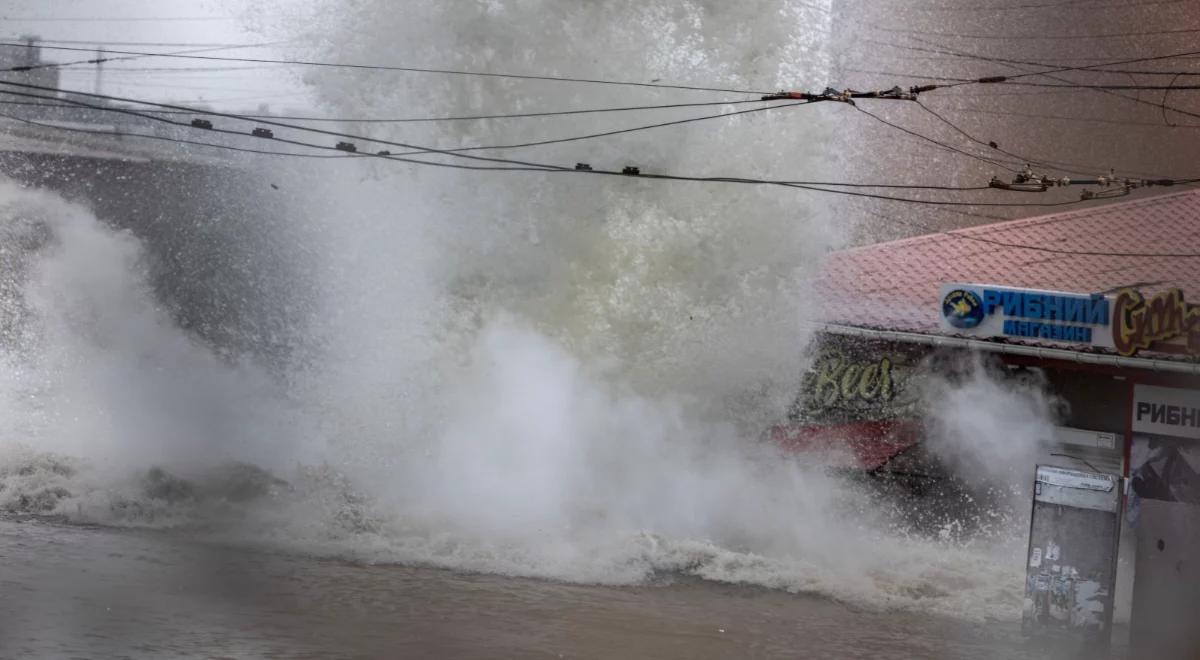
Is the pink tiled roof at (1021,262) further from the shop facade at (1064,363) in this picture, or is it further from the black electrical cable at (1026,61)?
the black electrical cable at (1026,61)

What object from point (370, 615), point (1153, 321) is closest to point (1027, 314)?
point (1153, 321)

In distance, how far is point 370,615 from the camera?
10.8 metres

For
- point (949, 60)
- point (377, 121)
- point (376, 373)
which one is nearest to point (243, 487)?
point (376, 373)

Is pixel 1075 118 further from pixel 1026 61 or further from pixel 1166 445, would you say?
pixel 1166 445

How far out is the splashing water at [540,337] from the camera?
16.3 metres

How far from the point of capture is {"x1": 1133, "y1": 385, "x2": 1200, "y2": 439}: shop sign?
1251 cm

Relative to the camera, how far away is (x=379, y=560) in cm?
1293

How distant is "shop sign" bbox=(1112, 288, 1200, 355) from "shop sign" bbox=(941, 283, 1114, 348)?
0.77 ft

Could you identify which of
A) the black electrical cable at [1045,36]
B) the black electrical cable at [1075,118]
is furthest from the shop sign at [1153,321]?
the black electrical cable at [1045,36]

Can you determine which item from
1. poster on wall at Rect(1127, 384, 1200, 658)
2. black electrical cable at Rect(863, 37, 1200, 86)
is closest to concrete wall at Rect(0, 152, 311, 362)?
black electrical cable at Rect(863, 37, 1200, 86)

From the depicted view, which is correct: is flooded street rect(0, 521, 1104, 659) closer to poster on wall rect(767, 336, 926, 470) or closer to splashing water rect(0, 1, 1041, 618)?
splashing water rect(0, 1, 1041, 618)

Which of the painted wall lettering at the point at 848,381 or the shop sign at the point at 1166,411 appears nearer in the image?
the shop sign at the point at 1166,411

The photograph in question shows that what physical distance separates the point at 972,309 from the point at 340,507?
28.3ft

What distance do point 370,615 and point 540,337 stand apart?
23.7 ft
